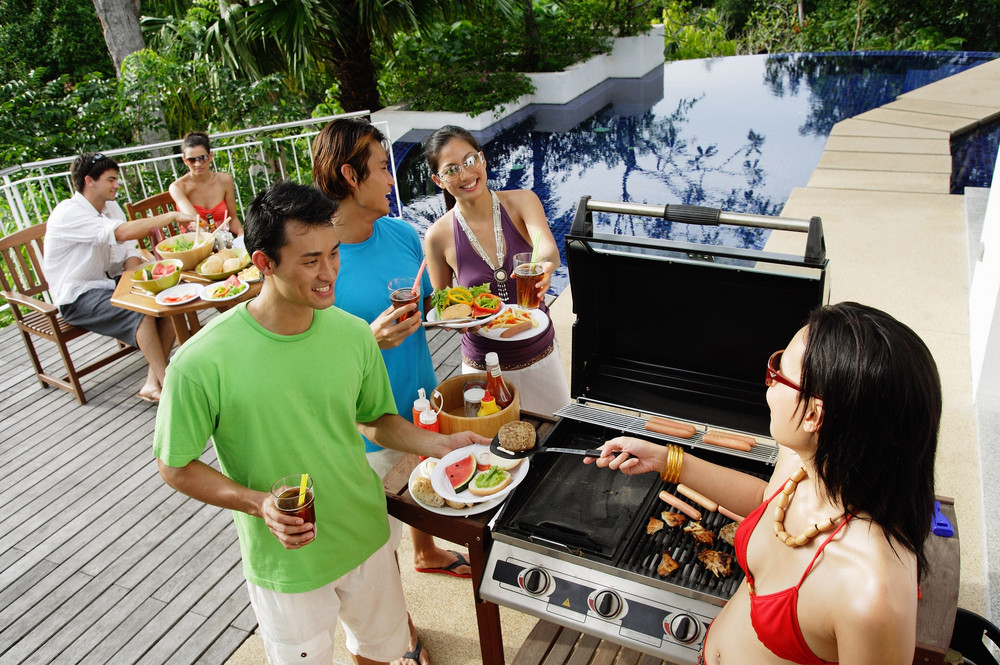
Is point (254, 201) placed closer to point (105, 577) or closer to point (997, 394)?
point (105, 577)

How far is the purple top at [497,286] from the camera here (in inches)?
112

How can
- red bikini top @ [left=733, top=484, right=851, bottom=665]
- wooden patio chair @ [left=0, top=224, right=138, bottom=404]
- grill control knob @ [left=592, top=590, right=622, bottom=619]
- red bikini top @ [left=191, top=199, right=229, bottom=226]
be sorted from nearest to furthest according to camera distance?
red bikini top @ [left=733, top=484, right=851, bottom=665], grill control knob @ [left=592, top=590, right=622, bottom=619], wooden patio chair @ [left=0, top=224, right=138, bottom=404], red bikini top @ [left=191, top=199, right=229, bottom=226]

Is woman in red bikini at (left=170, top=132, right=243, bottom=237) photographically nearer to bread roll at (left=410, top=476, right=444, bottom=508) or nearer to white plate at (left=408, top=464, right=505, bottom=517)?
bread roll at (left=410, top=476, right=444, bottom=508)

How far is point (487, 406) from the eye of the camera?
227 centimetres

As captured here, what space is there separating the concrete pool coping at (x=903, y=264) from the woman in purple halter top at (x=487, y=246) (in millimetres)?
971

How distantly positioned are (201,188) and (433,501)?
14.0 feet

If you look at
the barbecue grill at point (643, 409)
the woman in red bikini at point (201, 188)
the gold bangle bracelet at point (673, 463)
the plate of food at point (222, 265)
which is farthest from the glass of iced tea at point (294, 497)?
the woman in red bikini at point (201, 188)

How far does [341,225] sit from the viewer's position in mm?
2439

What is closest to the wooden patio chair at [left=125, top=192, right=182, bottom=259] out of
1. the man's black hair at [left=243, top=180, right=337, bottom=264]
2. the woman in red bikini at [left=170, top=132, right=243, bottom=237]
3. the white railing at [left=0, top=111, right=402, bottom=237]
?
the woman in red bikini at [left=170, top=132, right=243, bottom=237]

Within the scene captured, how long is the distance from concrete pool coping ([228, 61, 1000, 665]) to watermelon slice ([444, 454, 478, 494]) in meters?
1.07

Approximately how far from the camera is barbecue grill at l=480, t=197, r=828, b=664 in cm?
179

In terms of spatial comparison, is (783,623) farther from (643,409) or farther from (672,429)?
(643,409)

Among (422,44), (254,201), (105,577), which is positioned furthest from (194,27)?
(254,201)

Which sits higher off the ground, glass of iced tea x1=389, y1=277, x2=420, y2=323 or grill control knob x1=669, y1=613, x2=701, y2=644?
glass of iced tea x1=389, y1=277, x2=420, y2=323
